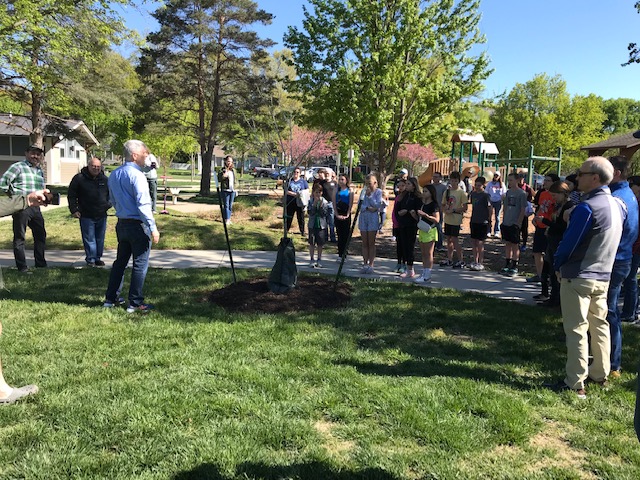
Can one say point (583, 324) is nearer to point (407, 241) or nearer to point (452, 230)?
point (407, 241)

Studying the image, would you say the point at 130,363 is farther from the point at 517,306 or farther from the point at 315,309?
the point at 517,306

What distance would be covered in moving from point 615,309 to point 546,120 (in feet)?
120

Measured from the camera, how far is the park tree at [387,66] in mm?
16953

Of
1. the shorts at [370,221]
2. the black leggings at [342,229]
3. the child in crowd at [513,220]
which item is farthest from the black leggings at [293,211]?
the child in crowd at [513,220]

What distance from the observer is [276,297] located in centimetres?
632

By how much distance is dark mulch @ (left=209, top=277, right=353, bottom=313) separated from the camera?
605cm

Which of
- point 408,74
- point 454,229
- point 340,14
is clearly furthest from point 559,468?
point 340,14

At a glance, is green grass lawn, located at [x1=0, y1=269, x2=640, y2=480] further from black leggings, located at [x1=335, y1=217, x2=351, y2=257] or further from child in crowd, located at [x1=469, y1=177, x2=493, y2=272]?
black leggings, located at [x1=335, y1=217, x2=351, y2=257]

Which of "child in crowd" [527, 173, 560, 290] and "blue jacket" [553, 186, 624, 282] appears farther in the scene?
"child in crowd" [527, 173, 560, 290]

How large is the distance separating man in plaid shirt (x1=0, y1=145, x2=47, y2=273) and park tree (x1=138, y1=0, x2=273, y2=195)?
1487cm

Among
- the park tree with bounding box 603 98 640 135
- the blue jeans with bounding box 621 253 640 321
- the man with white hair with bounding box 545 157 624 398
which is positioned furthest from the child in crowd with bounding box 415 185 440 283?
the park tree with bounding box 603 98 640 135

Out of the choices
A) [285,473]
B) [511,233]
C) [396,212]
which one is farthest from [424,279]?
[285,473]

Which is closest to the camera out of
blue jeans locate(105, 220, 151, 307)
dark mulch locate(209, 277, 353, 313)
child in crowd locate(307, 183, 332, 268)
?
blue jeans locate(105, 220, 151, 307)

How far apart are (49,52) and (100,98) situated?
14.9 feet
